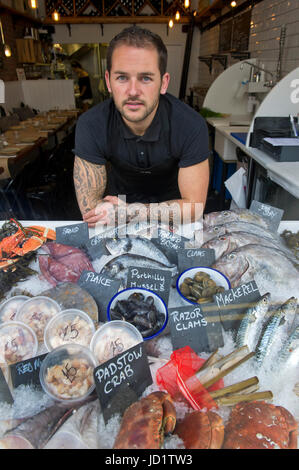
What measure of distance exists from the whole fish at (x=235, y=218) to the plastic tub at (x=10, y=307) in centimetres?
92

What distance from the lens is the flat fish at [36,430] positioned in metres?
0.73

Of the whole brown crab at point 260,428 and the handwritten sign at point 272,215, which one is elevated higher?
the handwritten sign at point 272,215

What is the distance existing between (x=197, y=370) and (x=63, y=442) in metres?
0.38

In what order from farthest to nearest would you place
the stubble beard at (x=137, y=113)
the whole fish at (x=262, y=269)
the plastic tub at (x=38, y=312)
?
1. the stubble beard at (x=137, y=113)
2. the whole fish at (x=262, y=269)
3. the plastic tub at (x=38, y=312)

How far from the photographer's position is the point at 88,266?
4.40 feet

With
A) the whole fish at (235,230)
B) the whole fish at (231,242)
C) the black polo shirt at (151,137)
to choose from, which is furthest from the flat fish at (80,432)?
the black polo shirt at (151,137)

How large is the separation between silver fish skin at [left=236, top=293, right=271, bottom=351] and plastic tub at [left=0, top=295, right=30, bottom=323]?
74cm

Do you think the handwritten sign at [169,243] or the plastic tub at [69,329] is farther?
the handwritten sign at [169,243]

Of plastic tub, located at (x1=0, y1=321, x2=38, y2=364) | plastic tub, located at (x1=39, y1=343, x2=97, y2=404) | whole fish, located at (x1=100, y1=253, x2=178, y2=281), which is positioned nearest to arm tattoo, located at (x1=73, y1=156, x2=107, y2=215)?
whole fish, located at (x1=100, y1=253, x2=178, y2=281)

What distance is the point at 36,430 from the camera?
0.75 m

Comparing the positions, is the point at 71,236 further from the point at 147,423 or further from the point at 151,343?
the point at 147,423

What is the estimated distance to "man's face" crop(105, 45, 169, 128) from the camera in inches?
69.6

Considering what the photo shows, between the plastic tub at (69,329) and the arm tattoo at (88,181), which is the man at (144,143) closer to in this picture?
the arm tattoo at (88,181)
